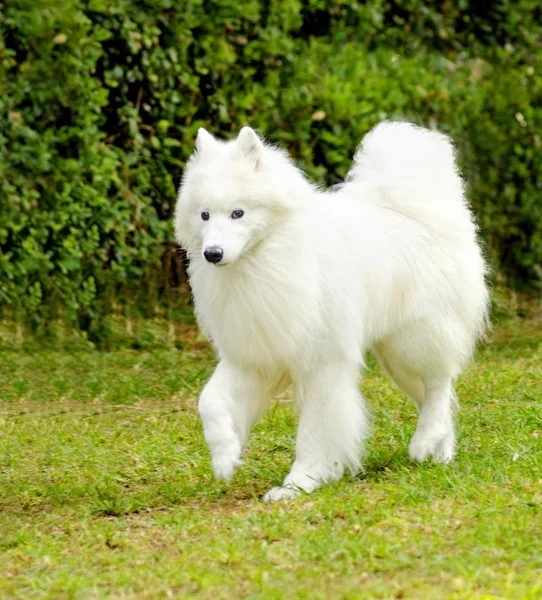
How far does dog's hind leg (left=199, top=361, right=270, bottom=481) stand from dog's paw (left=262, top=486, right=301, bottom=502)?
0.19 m

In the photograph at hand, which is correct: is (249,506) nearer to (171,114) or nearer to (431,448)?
(431,448)

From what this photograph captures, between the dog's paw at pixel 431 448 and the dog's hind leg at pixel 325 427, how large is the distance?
45 centimetres

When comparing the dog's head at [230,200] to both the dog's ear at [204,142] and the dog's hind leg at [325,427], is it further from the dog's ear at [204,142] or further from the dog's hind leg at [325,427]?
the dog's hind leg at [325,427]

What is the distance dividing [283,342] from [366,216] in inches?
33.6

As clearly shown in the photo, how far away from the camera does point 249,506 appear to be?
4824 mm

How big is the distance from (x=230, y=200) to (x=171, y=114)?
4638 millimetres

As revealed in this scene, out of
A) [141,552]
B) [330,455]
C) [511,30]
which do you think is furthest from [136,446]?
[511,30]

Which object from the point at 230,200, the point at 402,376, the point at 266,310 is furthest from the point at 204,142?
the point at 402,376

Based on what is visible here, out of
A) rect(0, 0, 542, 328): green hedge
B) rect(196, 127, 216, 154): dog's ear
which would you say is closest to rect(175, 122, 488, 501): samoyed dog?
rect(196, 127, 216, 154): dog's ear

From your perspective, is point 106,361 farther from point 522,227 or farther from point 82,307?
point 522,227

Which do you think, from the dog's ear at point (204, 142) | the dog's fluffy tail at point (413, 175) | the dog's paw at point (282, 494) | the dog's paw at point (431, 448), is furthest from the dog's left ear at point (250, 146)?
the dog's paw at point (431, 448)

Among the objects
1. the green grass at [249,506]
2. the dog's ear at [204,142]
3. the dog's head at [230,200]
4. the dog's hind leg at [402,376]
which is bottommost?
the green grass at [249,506]

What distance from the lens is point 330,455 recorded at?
16.6 feet

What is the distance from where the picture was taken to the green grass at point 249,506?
3787mm
